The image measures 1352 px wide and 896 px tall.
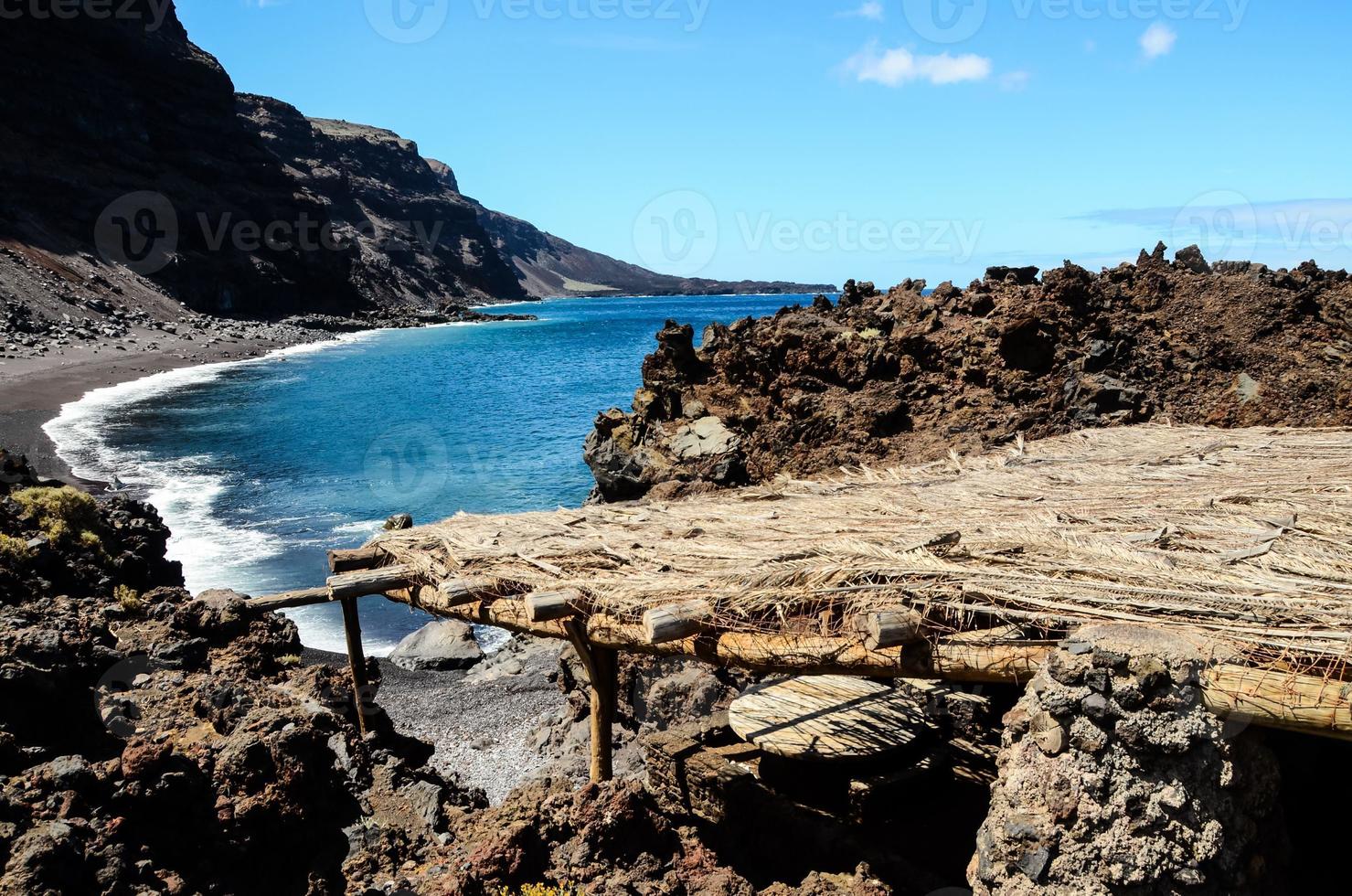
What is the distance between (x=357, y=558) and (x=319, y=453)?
31898 millimetres

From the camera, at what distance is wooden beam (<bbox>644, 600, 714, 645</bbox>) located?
530cm

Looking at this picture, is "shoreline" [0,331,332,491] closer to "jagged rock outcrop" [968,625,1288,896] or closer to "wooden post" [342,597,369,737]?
"wooden post" [342,597,369,737]

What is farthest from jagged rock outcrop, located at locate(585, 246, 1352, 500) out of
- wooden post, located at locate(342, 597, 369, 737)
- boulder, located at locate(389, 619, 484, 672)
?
wooden post, located at locate(342, 597, 369, 737)

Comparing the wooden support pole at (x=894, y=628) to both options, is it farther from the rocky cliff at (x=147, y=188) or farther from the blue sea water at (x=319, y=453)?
the rocky cliff at (x=147, y=188)

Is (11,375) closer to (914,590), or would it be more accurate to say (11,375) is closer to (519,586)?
(519,586)

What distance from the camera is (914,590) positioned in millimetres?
4773

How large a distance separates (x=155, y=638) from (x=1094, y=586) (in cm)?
743

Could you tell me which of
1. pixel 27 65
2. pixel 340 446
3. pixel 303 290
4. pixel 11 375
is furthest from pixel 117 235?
pixel 340 446

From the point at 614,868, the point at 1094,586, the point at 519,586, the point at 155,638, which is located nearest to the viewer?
the point at 1094,586

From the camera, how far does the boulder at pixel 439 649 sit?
1586 cm
